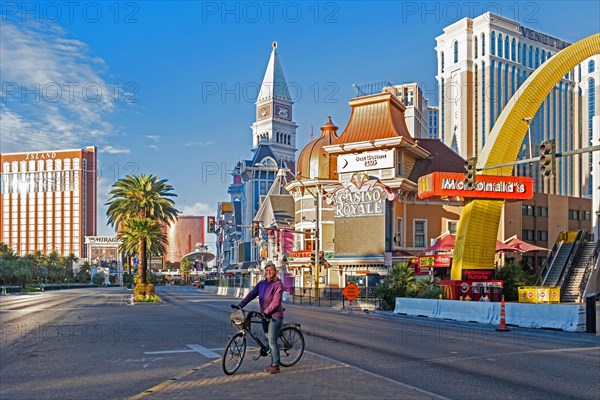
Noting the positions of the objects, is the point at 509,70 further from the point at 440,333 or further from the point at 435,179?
the point at 440,333

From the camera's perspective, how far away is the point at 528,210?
57500 millimetres

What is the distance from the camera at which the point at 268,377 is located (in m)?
11.0

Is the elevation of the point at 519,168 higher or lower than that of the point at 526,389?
higher

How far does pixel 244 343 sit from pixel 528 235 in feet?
164

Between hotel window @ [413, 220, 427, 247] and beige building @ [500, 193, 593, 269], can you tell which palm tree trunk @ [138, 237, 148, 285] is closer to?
hotel window @ [413, 220, 427, 247]

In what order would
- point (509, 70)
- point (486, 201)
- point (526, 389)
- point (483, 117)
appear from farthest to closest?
point (509, 70), point (483, 117), point (486, 201), point (526, 389)

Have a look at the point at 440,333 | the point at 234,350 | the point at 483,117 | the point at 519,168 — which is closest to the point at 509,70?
the point at 483,117

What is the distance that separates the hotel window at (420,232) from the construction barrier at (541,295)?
2032 centimetres

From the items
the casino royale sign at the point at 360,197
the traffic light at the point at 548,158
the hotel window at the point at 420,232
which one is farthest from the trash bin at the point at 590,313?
the hotel window at the point at 420,232

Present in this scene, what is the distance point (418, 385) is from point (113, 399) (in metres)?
4.81

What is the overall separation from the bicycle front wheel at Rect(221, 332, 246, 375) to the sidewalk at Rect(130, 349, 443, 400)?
0.13 metres

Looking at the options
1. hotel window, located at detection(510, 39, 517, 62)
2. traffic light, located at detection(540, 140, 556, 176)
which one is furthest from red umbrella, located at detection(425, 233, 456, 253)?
hotel window, located at detection(510, 39, 517, 62)

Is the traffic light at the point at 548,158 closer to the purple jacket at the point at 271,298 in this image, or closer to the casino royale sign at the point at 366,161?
the purple jacket at the point at 271,298

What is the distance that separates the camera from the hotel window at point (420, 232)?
184 feet
